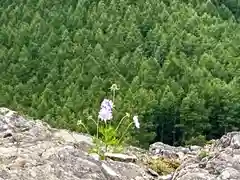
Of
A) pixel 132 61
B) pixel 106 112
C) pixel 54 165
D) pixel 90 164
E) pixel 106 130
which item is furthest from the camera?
pixel 132 61

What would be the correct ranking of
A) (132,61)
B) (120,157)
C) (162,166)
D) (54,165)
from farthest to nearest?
(132,61) < (162,166) < (120,157) < (54,165)

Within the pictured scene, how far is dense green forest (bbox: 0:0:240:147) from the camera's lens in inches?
3282

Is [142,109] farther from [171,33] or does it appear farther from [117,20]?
[117,20]

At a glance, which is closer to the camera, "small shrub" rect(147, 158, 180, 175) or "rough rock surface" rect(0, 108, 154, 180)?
"rough rock surface" rect(0, 108, 154, 180)

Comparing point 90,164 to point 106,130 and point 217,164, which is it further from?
point 217,164

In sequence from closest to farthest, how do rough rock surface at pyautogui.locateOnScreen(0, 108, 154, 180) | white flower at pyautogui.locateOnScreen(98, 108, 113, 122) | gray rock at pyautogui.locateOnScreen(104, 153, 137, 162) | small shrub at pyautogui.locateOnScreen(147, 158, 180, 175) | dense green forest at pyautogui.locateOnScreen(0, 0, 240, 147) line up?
rough rock surface at pyautogui.locateOnScreen(0, 108, 154, 180) → white flower at pyautogui.locateOnScreen(98, 108, 113, 122) → gray rock at pyautogui.locateOnScreen(104, 153, 137, 162) → small shrub at pyautogui.locateOnScreen(147, 158, 180, 175) → dense green forest at pyautogui.locateOnScreen(0, 0, 240, 147)

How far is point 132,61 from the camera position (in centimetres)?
10594

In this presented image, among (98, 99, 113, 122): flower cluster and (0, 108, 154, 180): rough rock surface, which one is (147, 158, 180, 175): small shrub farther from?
(98, 99, 113, 122): flower cluster

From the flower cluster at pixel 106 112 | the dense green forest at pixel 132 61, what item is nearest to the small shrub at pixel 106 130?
the flower cluster at pixel 106 112

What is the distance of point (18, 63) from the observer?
373ft

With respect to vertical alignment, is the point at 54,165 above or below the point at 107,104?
below

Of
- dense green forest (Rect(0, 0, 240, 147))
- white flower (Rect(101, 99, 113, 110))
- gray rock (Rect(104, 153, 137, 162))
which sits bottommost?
dense green forest (Rect(0, 0, 240, 147))

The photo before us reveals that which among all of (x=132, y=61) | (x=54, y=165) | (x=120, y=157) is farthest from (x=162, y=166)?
(x=132, y=61)

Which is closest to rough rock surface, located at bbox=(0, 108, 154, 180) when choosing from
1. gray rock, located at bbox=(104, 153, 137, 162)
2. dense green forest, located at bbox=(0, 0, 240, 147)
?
gray rock, located at bbox=(104, 153, 137, 162)
